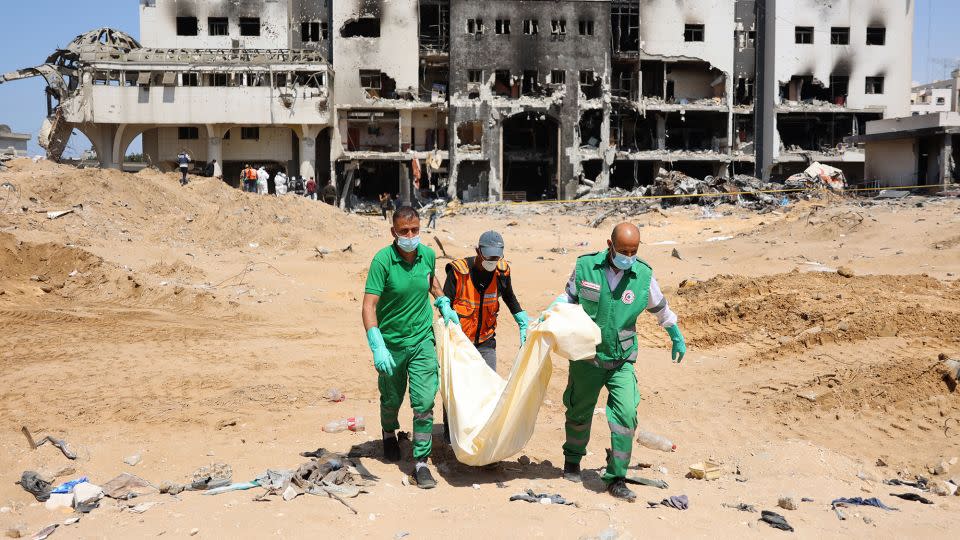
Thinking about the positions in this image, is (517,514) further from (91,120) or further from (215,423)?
(91,120)

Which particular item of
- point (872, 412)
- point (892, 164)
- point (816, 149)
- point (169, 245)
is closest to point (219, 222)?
point (169, 245)

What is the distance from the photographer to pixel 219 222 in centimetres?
1945

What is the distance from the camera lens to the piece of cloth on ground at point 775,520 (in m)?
5.00

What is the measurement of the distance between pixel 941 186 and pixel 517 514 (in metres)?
30.6

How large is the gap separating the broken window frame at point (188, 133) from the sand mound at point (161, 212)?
16.5 m

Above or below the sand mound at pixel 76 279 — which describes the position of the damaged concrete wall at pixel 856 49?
above

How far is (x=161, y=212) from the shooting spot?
19938mm

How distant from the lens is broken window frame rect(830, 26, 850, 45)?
144ft

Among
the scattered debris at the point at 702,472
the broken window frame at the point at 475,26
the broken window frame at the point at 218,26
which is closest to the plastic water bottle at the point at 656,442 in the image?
the scattered debris at the point at 702,472

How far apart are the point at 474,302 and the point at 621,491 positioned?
1.75 m

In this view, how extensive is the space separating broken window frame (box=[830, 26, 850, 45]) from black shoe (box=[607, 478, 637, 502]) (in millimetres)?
44314

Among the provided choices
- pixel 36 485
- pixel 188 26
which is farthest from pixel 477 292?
pixel 188 26

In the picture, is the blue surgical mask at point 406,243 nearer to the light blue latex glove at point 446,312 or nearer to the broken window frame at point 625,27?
the light blue latex glove at point 446,312

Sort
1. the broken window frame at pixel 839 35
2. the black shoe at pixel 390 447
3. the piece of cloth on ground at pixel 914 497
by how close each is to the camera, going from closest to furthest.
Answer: the piece of cloth on ground at pixel 914 497 < the black shoe at pixel 390 447 < the broken window frame at pixel 839 35
